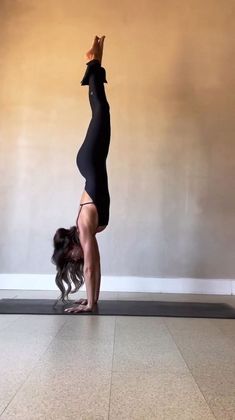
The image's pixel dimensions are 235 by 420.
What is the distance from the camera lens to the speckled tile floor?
34.8 inches

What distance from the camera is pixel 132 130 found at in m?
3.32

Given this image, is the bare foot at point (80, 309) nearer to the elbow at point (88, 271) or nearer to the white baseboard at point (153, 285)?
the elbow at point (88, 271)

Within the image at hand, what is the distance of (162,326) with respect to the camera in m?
1.85

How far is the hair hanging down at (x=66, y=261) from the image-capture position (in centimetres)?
245

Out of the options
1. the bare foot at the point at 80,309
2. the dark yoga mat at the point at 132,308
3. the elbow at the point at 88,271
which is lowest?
the dark yoga mat at the point at 132,308

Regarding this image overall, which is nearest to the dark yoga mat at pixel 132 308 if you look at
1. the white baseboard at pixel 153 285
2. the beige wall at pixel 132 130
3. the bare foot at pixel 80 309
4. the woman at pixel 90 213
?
the bare foot at pixel 80 309

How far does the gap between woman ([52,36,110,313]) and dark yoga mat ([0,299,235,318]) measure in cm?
14

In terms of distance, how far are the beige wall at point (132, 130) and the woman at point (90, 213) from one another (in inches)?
29.7

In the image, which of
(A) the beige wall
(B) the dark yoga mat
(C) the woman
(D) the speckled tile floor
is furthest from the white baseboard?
(D) the speckled tile floor

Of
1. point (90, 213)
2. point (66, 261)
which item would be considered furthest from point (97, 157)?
point (66, 261)

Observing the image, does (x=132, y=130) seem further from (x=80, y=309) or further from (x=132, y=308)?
(x=80, y=309)

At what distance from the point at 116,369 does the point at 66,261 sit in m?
1.35

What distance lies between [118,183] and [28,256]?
0.94 m

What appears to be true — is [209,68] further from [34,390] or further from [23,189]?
[34,390]
